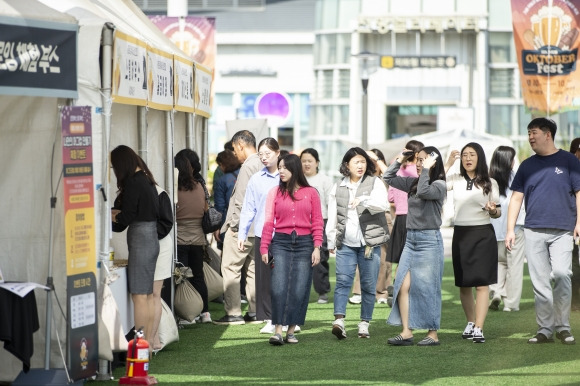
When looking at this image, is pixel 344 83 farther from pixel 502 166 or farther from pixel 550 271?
pixel 550 271

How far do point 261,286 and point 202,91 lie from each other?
2595mm

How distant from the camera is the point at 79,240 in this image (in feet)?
30.6

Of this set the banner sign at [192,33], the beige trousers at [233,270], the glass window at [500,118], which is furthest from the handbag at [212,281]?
the glass window at [500,118]

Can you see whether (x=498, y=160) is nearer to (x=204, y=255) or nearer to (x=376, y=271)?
(x=376, y=271)

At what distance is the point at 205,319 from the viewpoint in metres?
14.2

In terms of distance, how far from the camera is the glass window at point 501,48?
5119 cm

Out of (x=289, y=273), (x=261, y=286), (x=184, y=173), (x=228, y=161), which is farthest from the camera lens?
(x=228, y=161)

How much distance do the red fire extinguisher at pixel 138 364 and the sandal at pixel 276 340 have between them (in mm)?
2624

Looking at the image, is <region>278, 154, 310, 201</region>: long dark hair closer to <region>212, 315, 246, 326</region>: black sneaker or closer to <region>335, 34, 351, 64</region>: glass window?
<region>212, 315, 246, 326</region>: black sneaker

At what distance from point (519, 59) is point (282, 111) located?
25.6 ft

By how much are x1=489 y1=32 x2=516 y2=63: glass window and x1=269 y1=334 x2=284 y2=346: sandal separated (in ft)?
133

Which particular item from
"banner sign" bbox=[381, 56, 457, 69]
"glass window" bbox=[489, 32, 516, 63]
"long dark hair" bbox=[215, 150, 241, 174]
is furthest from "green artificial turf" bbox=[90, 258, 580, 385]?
"glass window" bbox=[489, 32, 516, 63]

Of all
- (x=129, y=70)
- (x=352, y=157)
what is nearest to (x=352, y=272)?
(x=352, y=157)

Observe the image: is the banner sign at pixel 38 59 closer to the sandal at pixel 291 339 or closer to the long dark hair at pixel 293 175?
the long dark hair at pixel 293 175
